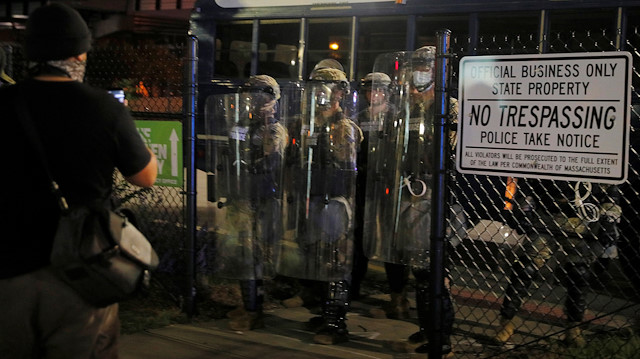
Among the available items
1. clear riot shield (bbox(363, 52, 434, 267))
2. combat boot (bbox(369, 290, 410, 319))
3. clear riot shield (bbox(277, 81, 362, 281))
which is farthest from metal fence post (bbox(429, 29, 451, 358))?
combat boot (bbox(369, 290, 410, 319))

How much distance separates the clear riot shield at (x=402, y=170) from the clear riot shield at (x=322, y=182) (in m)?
0.18

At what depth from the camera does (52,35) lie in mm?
2564

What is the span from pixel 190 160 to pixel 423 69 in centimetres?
195

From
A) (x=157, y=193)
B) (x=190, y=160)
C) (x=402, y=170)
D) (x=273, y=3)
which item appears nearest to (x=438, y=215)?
(x=402, y=170)

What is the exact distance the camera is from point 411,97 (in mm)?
4918

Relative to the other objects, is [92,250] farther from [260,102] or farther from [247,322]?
[247,322]

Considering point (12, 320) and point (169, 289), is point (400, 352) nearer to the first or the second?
point (169, 289)

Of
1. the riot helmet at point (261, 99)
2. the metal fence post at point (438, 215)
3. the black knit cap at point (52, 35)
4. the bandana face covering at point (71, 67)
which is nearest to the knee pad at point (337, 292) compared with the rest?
the metal fence post at point (438, 215)

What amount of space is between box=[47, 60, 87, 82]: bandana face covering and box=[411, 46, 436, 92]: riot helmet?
274 cm

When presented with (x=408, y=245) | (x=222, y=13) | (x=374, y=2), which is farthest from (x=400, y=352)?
(x=222, y=13)

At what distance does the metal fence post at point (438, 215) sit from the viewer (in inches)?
161

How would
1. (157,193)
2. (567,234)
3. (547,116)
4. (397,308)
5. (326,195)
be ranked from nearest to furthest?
(547,116) → (567,234) → (326,195) → (397,308) → (157,193)

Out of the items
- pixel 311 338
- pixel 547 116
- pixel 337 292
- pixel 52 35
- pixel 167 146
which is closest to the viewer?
pixel 52 35

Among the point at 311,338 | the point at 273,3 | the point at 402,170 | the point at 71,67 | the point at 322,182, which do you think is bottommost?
the point at 311,338
